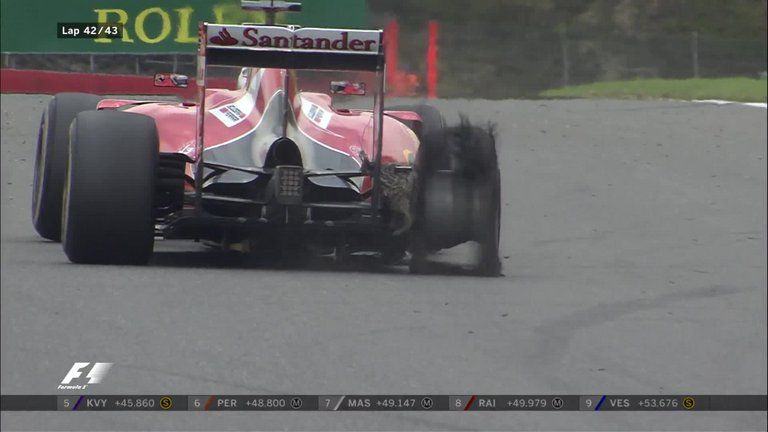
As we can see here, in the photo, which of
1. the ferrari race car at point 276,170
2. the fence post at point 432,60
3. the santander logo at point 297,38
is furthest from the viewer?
the fence post at point 432,60

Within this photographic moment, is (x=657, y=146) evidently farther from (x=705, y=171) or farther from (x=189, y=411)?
(x=189, y=411)

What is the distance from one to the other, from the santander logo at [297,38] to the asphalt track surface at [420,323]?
1257mm

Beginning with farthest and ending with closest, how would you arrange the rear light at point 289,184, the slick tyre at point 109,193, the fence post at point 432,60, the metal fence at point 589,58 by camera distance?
the metal fence at point 589,58, the fence post at point 432,60, the rear light at point 289,184, the slick tyre at point 109,193

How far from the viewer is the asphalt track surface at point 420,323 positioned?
21.4ft

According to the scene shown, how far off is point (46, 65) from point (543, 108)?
25.8 ft

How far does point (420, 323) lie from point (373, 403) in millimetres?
2032

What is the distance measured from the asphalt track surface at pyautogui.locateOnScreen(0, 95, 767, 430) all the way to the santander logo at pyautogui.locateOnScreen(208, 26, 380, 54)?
4.12ft

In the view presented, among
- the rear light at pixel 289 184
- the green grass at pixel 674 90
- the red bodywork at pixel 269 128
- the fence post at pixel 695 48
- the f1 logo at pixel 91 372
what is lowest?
the green grass at pixel 674 90

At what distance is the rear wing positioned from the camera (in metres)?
9.23

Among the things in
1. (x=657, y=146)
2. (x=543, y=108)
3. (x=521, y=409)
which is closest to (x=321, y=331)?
(x=521, y=409)

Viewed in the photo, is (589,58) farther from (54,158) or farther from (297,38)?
(297,38)

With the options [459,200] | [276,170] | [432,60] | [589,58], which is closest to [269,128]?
[276,170]

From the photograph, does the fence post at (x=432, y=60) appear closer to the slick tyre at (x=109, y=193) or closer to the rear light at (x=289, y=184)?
the rear light at (x=289, y=184)

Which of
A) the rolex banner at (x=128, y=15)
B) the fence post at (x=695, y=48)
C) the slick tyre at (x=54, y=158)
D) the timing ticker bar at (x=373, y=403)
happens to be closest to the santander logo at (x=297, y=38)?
the slick tyre at (x=54, y=158)
